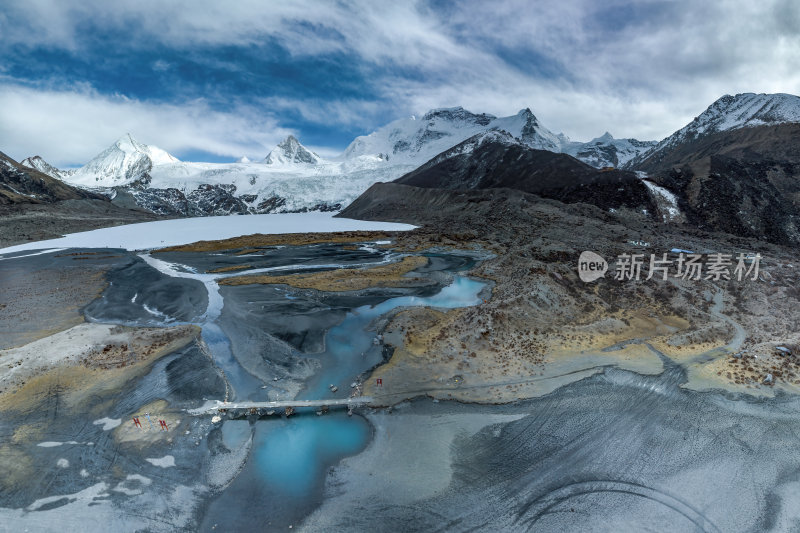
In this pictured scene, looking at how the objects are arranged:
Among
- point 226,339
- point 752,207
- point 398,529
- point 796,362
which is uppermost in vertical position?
point 752,207

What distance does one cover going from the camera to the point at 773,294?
34.3 meters

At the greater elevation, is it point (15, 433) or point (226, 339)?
point (226, 339)

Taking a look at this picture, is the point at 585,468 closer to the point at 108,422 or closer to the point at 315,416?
the point at 315,416

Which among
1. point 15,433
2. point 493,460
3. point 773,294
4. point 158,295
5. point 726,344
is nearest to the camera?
point 493,460

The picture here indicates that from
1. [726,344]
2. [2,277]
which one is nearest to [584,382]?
[726,344]

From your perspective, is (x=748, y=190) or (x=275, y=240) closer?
(x=748, y=190)

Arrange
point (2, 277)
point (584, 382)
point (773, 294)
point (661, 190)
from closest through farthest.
→ point (584, 382) → point (773, 294) → point (2, 277) → point (661, 190)

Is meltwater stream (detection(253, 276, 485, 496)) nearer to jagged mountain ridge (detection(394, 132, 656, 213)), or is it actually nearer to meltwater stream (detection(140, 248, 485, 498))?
meltwater stream (detection(140, 248, 485, 498))

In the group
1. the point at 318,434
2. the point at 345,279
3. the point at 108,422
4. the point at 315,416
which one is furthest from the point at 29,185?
the point at 318,434

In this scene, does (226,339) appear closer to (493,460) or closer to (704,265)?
(493,460)

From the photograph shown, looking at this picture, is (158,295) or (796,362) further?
(158,295)

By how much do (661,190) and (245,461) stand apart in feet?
346

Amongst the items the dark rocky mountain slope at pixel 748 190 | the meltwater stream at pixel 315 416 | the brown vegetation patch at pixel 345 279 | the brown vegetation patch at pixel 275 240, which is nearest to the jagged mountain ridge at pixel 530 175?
the dark rocky mountain slope at pixel 748 190

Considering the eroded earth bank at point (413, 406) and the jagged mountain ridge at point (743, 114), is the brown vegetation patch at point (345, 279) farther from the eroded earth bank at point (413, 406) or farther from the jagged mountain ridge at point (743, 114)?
the jagged mountain ridge at point (743, 114)
